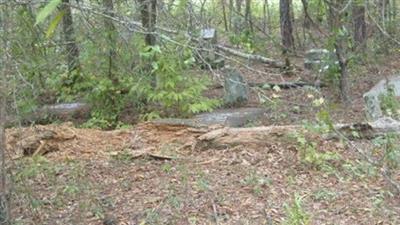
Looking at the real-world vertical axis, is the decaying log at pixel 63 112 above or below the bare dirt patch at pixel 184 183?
A: above

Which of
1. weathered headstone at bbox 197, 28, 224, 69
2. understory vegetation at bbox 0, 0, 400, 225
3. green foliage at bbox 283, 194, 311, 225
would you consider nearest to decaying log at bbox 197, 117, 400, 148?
understory vegetation at bbox 0, 0, 400, 225

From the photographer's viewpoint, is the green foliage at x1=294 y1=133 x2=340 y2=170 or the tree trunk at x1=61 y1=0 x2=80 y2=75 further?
the tree trunk at x1=61 y1=0 x2=80 y2=75

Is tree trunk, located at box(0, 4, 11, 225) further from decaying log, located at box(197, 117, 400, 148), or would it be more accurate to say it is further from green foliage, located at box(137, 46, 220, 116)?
green foliage, located at box(137, 46, 220, 116)

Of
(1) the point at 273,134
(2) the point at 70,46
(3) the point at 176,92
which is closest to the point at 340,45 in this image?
(3) the point at 176,92

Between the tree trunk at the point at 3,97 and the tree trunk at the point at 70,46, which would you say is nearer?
the tree trunk at the point at 3,97

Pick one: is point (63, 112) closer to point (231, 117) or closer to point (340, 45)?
point (231, 117)

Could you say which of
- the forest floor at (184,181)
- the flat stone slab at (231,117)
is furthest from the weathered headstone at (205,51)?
the flat stone slab at (231,117)

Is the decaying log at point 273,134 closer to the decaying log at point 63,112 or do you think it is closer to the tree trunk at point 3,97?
the tree trunk at point 3,97

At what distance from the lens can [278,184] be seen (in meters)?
4.98

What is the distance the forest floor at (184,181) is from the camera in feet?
14.4

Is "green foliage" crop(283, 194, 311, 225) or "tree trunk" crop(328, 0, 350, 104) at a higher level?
"tree trunk" crop(328, 0, 350, 104)

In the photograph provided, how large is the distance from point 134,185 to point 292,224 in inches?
65.9

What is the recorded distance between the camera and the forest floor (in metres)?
4.38

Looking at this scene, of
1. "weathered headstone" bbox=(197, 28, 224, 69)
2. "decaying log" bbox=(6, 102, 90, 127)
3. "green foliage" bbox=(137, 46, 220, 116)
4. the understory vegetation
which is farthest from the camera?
"decaying log" bbox=(6, 102, 90, 127)
